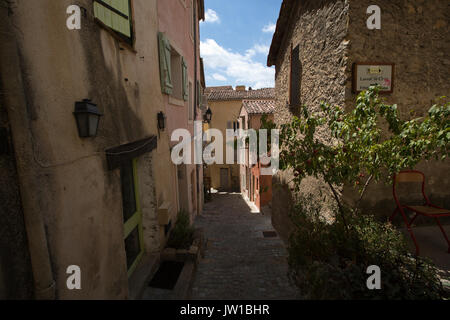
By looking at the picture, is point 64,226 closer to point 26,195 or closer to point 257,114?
point 26,195

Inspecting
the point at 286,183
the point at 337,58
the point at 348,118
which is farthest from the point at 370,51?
the point at 286,183

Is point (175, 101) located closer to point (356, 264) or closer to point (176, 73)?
point (176, 73)

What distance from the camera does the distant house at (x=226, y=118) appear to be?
23.5 m

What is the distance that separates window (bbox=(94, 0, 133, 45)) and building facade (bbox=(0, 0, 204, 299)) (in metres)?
0.01

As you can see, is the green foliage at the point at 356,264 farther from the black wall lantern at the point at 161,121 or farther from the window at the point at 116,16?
the window at the point at 116,16

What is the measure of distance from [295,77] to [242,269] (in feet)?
15.7

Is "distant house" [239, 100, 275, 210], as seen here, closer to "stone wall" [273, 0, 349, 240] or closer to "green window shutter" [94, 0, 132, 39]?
"stone wall" [273, 0, 349, 240]

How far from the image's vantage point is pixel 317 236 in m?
3.36

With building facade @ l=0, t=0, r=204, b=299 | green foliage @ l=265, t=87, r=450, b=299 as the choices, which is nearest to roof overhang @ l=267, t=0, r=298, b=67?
building facade @ l=0, t=0, r=204, b=299

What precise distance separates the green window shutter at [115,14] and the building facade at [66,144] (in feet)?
0.05

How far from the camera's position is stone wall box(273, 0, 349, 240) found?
3.76 metres

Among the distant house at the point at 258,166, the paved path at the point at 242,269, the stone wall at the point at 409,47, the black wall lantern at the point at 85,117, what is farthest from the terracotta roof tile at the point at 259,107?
the black wall lantern at the point at 85,117

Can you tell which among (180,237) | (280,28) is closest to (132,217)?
(180,237)

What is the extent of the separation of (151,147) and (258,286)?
3274mm
